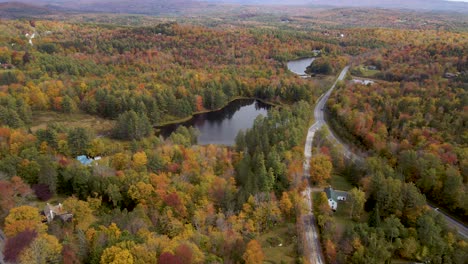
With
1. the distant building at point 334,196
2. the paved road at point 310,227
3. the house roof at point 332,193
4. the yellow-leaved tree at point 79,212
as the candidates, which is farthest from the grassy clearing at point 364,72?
the yellow-leaved tree at point 79,212

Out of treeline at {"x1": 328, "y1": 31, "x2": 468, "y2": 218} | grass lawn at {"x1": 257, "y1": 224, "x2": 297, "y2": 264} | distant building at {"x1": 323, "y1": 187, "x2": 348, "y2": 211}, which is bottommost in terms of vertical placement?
grass lawn at {"x1": 257, "y1": 224, "x2": 297, "y2": 264}

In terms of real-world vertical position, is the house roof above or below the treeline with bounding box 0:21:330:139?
below

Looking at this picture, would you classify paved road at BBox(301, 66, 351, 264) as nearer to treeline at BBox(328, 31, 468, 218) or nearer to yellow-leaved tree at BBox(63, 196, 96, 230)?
treeline at BBox(328, 31, 468, 218)

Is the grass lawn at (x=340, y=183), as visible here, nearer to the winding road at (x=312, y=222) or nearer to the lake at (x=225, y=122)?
the winding road at (x=312, y=222)

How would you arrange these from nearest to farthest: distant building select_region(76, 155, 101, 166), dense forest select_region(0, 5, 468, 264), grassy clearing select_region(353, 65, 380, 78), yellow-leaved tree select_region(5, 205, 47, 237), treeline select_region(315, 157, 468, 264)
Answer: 1. yellow-leaved tree select_region(5, 205, 47, 237)
2. treeline select_region(315, 157, 468, 264)
3. dense forest select_region(0, 5, 468, 264)
4. distant building select_region(76, 155, 101, 166)
5. grassy clearing select_region(353, 65, 380, 78)

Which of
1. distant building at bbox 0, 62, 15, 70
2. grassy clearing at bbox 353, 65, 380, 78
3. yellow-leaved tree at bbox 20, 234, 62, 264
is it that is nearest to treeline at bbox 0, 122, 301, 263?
yellow-leaved tree at bbox 20, 234, 62, 264

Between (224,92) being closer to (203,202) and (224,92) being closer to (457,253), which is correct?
(203,202)

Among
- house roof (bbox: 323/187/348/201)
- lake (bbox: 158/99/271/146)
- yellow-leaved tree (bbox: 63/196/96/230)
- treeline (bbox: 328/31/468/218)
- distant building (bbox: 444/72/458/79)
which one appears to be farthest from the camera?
distant building (bbox: 444/72/458/79)
